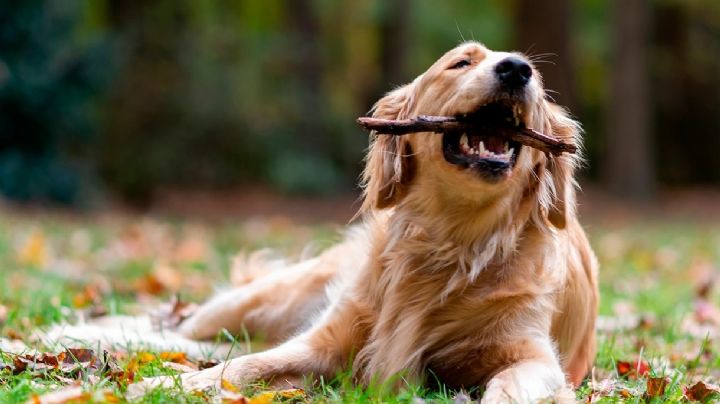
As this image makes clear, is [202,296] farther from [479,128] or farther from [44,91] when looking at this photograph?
[44,91]

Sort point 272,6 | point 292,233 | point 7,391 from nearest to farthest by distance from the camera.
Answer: point 7,391 → point 292,233 → point 272,6

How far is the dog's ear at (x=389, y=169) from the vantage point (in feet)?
12.6

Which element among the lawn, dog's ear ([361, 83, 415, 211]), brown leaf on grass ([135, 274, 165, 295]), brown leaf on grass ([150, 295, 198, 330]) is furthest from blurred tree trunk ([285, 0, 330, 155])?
dog's ear ([361, 83, 415, 211])

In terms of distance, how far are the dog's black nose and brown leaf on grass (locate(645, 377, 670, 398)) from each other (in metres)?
1.17

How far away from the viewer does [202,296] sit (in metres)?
6.02

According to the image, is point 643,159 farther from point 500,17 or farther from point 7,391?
point 7,391

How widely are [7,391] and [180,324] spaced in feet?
6.31

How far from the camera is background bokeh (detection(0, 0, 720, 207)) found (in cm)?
1352

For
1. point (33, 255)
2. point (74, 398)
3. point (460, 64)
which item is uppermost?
point (460, 64)

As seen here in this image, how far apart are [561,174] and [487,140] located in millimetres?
398

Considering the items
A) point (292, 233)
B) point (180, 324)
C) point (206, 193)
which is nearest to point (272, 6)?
point (206, 193)

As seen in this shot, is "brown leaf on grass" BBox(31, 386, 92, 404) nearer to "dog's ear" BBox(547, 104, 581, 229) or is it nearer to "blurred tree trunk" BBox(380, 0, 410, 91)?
"dog's ear" BBox(547, 104, 581, 229)

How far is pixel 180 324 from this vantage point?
16.0ft

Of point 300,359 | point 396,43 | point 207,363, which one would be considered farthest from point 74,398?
point 396,43
